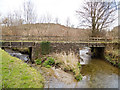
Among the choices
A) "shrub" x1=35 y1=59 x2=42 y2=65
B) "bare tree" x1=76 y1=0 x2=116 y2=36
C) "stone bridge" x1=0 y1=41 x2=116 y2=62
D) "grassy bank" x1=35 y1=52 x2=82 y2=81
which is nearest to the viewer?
"grassy bank" x1=35 y1=52 x2=82 y2=81

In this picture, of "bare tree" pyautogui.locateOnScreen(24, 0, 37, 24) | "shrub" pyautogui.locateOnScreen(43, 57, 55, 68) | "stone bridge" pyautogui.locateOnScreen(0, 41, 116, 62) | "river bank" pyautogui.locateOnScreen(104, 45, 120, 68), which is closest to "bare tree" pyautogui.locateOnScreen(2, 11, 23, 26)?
"bare tree" pyautogui.locateOnScreen(24, 0, 37, 24)

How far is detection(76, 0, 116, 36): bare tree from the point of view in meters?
13.7

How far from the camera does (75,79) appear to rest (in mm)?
5668

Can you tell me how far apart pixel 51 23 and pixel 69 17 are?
6188 millimetres

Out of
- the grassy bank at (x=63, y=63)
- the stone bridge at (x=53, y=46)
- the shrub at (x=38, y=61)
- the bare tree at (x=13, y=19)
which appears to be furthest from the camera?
the bare tree at (x=13, y=19)

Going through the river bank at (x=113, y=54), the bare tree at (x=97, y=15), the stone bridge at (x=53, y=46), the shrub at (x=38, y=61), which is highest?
the bare tree at (x=97, y=15)

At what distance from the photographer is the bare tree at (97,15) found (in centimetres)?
1373

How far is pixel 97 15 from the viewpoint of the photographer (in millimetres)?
14086

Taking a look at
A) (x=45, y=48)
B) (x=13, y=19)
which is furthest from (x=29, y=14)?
(x=45, y=48)

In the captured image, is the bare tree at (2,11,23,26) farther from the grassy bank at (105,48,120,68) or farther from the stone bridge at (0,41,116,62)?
the grassy bank at (105,48,120,68)

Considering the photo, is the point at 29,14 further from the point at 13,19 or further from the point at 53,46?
the point at 53,46

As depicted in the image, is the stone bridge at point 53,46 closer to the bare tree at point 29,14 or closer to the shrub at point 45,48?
the shrub at point 45,48

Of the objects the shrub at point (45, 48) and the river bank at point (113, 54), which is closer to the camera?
the river bank at point (113, 54)

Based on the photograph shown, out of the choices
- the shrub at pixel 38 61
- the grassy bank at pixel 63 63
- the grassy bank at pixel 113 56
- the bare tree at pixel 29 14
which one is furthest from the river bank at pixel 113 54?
the bare tree at pixel 29 14
